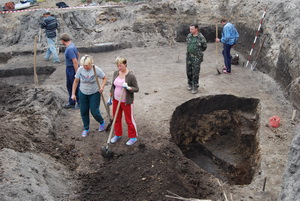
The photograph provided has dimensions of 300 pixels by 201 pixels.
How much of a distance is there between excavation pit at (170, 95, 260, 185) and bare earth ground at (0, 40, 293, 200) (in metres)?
0.26

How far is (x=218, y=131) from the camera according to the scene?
8578 mm

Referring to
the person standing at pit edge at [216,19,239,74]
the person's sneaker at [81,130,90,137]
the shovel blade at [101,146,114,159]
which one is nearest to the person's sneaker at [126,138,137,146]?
the shovel blade at [101,146,114,159]

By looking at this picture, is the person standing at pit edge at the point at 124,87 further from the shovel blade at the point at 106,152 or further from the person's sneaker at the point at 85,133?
the person's sneaker at the point at 85,133

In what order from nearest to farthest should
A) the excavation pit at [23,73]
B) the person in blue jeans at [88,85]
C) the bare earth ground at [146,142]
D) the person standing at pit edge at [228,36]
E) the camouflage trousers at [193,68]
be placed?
the bare earth ground at [146,142]
the person in blue jeans at [88,85]
the camouflage trousers at [193,68]
the person standing at pit edge at [228,36]
the excavation pit at [23,73]

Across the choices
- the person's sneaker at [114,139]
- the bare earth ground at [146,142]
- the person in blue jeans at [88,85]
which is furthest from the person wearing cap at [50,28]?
the person's sneaker at [114,139]

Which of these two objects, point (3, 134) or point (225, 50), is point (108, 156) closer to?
point (3, 134)

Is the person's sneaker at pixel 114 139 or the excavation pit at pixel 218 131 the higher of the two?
the person's sneaker at pixel 114 139

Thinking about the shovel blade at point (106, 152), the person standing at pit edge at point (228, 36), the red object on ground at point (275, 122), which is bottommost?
the shovel blade at point (106, 152)

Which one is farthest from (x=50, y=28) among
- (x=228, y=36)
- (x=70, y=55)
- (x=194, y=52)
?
(x=228, y=36)

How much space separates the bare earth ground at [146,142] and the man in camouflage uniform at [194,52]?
1.50 ft

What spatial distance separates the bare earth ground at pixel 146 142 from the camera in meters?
4.86

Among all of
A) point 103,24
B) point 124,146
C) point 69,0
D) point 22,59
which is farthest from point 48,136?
point 69,0

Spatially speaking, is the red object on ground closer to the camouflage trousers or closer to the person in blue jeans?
the camouflage trousers

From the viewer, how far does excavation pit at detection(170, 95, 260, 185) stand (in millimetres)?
7703
